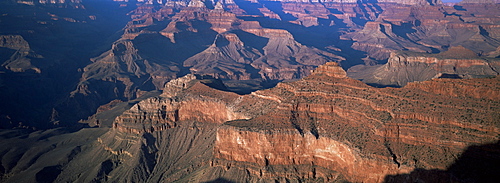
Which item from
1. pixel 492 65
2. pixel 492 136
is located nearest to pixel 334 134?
pixel 492 136

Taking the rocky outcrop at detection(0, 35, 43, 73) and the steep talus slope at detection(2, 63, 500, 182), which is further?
the rocky outcrop at detection(0, 35, 43, 73)

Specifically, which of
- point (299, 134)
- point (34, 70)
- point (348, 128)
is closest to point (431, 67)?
point (348, 128)

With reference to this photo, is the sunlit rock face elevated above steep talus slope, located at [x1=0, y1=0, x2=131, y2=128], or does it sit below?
above

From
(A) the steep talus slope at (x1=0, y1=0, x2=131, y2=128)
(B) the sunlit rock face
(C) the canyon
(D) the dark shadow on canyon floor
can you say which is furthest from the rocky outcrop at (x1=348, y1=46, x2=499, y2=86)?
(A) the steep talus slope at (x1=0, y1=0, x2=131, y2=128)

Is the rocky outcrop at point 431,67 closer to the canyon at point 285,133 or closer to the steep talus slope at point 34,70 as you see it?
the canyon at point 285,133

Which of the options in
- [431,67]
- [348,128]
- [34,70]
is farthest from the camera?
[34,70]

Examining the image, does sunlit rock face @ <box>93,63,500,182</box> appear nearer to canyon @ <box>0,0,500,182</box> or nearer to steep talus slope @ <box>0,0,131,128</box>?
canyon @ <box>0,0,500,182</box>

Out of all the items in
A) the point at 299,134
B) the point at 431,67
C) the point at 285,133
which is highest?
the point at 299,134

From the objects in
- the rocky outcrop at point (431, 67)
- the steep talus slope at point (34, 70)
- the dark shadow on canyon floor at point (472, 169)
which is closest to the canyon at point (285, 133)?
the dark shadow on canyon floor at point (472, 169)

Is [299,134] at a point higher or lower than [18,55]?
higher

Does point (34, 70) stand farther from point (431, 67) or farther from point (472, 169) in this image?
point (472, 169)
